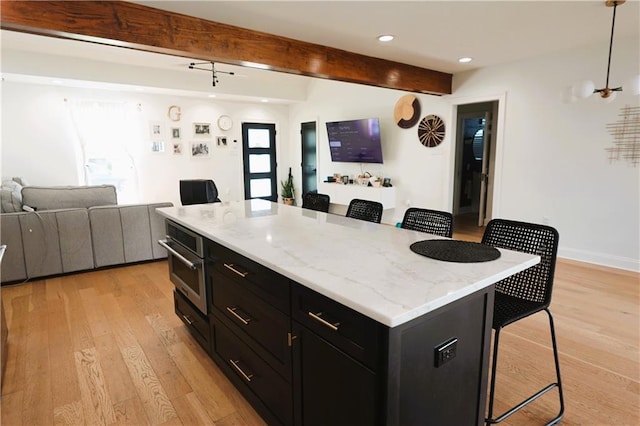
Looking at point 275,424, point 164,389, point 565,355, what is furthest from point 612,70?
point 164,389

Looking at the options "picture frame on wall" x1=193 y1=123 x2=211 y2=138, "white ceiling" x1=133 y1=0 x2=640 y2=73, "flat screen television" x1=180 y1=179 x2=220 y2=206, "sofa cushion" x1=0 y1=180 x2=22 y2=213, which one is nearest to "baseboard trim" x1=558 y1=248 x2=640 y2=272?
"white ceiling" x1=133 y1=0 x2=640 y2=73

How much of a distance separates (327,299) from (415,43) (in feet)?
11.3

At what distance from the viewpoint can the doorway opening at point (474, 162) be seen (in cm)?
626

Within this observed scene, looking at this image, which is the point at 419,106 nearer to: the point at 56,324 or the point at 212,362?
the point at 212,362

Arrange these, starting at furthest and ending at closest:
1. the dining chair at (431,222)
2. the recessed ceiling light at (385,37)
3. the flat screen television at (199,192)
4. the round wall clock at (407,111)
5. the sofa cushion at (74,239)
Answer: the round wall clock at (407,111) < the flat screen television at (199,192) < the sofa cushion at (74,239) < the recessed ceiling light at (385,37) < the dining chair at (431,222)

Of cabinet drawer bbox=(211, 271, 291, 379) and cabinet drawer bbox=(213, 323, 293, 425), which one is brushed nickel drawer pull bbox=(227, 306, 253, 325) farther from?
cabinet drawer bbox=(213, 323, 293, 425)

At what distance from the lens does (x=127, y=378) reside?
2137mm

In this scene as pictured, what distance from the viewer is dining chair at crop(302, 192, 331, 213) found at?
3.04 metres

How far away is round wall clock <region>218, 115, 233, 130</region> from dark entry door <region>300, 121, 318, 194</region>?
5.15 ft

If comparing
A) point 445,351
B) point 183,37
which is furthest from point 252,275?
point 183,37

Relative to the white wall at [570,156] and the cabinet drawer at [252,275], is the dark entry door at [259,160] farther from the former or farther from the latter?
the cabinet drawer at [252,275]

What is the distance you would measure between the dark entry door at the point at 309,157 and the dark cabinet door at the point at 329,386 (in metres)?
6.56

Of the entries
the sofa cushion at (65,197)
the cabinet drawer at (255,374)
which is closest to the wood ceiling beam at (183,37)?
the sofa cushion at (65,197)

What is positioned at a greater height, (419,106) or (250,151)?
(419,106)
